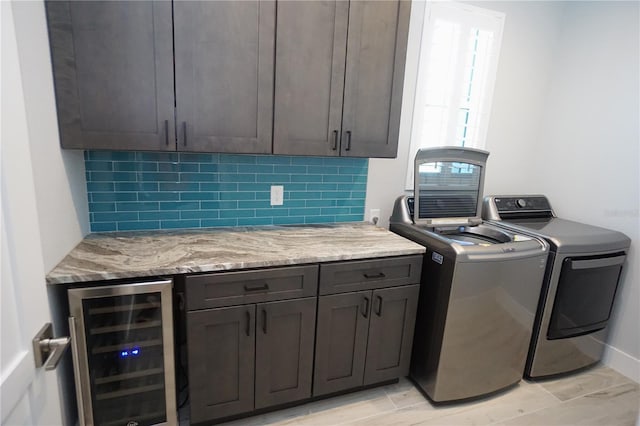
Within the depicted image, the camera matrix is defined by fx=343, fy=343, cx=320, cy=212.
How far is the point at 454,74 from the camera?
237cm

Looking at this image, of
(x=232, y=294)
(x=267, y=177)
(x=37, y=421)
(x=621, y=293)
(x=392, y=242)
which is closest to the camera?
(x=37, y=421)

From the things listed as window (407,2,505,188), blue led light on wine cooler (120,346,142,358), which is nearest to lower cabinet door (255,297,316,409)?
blue led light on wine cooler (120,346,142,358)

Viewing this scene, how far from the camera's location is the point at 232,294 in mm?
1522

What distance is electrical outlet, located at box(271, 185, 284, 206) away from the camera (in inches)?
82.5

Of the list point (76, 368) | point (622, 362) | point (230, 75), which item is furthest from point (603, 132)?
point (76, 368)

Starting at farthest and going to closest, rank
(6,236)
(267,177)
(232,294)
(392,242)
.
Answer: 1. (267,177)
2. (392,242)
3. (232,294)
4. (6,236)

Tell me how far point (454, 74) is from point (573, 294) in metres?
1.60

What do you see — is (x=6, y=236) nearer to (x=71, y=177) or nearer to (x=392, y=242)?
(x=71, y=177)

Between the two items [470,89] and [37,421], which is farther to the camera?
[470,89]

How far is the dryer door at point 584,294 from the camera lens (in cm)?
203

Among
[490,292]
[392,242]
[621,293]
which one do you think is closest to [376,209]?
[392,242]

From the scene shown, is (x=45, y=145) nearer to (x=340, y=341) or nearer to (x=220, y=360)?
(x=220, y=360)

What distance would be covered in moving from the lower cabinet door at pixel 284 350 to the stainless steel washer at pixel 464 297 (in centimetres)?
68

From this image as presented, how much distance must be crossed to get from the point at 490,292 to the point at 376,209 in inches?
35.2
